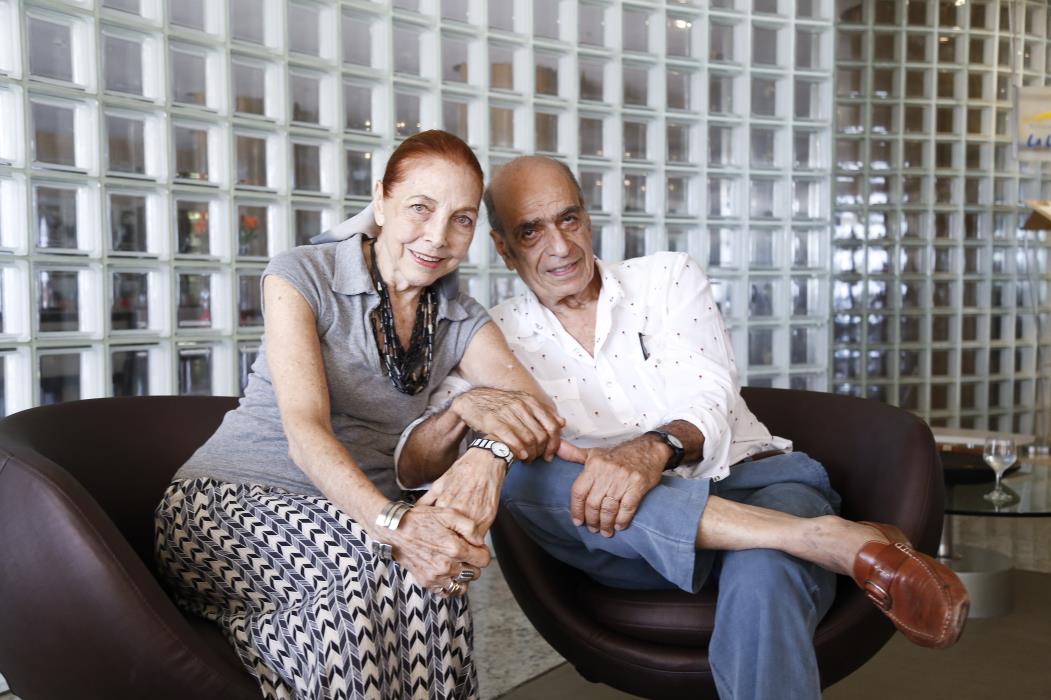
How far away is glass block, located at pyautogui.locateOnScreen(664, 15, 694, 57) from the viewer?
3.50 metres

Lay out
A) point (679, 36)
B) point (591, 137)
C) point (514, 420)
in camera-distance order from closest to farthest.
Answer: point (514, 420) < point (591, 137) < point (679, 36)

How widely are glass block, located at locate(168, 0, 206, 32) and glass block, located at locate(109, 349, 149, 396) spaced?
82cm

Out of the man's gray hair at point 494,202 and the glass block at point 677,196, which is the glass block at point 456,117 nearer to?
the glass block at point 677,196

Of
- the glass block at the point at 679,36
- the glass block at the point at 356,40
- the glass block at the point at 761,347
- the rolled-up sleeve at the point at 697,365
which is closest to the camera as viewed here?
the rolled-up sleeve at the point at 697,365

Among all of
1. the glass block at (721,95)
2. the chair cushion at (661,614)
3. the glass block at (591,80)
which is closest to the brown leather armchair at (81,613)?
the chair cushion at (661,614)

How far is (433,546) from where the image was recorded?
138 cm

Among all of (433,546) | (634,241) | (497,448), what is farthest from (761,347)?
(433,546)

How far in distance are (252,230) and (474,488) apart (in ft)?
4.59

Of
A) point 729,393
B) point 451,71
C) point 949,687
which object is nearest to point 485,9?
point 451,71

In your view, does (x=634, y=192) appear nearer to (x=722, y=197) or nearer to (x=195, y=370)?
(x=722, y=197)

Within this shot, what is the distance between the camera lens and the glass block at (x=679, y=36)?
138 inches

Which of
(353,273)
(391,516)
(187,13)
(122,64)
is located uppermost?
(187,13)

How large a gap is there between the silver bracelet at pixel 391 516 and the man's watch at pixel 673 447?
514mm

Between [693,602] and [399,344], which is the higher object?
[399,344]
